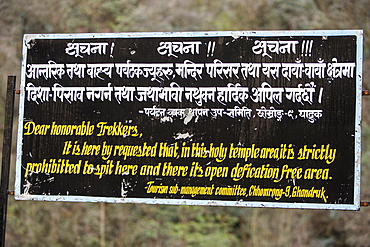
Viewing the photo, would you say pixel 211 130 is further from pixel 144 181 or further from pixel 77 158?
pixel 77 158

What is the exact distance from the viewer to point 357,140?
11.8ft

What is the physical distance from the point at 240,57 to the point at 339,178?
1312 mm

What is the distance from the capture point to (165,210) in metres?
11.2

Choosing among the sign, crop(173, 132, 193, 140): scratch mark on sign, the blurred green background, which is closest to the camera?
the sign

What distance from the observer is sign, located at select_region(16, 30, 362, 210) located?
3652 mm

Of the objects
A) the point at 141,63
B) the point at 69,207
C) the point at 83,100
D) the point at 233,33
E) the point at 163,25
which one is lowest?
the point at 69,207

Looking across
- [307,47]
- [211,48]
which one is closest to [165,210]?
[211,48]

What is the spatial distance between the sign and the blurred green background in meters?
5.90

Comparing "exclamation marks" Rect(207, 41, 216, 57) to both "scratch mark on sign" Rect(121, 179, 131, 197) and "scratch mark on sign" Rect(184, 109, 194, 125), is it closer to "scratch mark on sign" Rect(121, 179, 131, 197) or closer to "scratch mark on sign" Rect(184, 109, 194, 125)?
"scratch mark on sign" Rect(184, 109, 194, 125)

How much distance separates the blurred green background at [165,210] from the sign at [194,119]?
5902mm

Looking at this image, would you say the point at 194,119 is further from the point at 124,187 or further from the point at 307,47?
the point at 307,47

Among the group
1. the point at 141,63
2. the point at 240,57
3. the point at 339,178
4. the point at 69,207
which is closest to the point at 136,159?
the point at 141,63

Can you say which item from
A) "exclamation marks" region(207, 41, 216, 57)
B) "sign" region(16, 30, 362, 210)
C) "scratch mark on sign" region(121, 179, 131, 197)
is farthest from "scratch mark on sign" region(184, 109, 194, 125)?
"scratch mark on sign" region(121, 179, 131, 197)

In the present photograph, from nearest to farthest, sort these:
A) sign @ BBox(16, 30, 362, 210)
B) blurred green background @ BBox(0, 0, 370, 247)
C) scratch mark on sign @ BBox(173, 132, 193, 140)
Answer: sign @ BBox(16, 30, 362, 210)
scratch mark on sign @ BBox(173, 132, 193, 140)
blurred green background @ BBox(0, 0, 370, 247)
